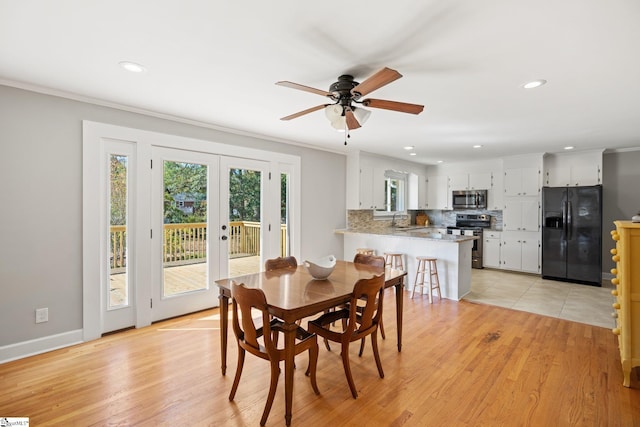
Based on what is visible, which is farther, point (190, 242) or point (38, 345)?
point (190, 242)

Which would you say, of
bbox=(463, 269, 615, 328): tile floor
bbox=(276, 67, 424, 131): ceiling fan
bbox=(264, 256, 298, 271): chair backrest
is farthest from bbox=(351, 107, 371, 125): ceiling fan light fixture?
bbox=(463, 269, 615, 328): tile floor

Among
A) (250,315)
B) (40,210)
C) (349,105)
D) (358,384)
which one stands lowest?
(358,384)

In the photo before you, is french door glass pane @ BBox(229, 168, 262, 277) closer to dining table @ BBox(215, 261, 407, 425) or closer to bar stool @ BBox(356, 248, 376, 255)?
A: dining table @ BBox(215, 261, 407, 425)

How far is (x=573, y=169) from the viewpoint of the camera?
5.66 metres

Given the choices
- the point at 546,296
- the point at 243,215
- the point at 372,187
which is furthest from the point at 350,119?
the point at 546,296

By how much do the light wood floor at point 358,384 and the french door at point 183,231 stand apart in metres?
0.54

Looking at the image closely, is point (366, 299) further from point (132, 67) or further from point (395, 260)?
point (395, 260)

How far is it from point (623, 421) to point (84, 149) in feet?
15.4

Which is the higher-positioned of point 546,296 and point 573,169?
point 573,169

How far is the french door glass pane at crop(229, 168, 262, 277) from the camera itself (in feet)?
13.9

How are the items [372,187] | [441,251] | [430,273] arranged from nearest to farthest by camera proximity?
[430,273] → [441,251] → [372,187]

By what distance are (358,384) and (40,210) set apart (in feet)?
10.2

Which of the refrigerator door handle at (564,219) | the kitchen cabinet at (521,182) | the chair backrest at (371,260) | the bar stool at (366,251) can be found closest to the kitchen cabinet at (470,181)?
the kitchen cabinet at (521,182)

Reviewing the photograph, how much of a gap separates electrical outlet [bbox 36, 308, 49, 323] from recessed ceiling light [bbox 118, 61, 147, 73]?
7.46ft
